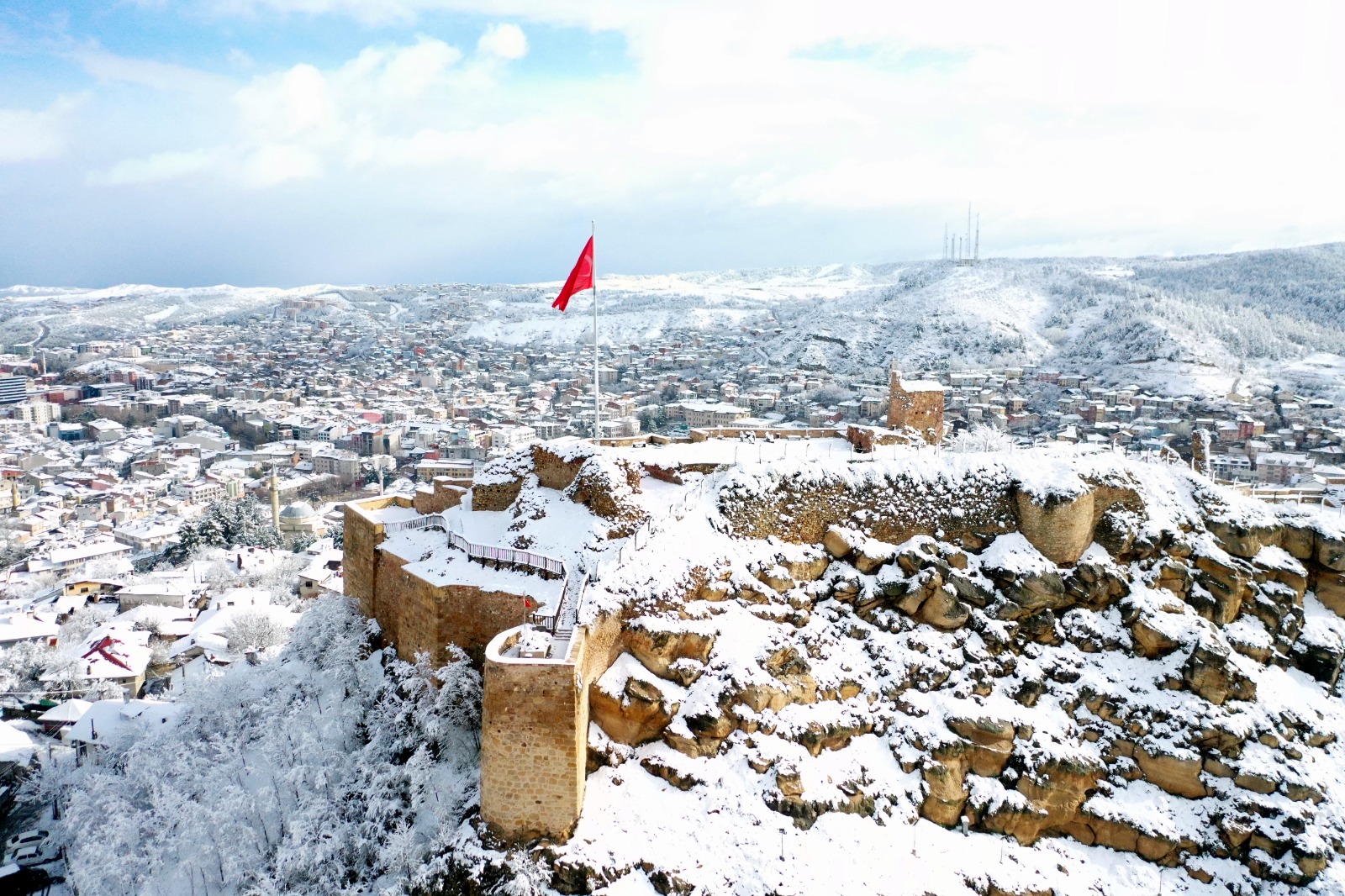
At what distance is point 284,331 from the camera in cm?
16250

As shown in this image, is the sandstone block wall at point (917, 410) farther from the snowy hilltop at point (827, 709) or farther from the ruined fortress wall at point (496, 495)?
the ruined fortress wall at point (496, 495)

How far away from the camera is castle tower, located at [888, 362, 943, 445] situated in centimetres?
2289

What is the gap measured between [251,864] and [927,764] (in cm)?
1187

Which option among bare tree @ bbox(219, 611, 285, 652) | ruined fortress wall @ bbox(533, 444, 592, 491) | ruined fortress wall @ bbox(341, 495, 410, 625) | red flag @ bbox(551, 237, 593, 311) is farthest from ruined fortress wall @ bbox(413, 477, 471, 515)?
bare tree @ bbox(219, 611, 285, 652)

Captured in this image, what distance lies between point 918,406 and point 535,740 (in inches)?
591

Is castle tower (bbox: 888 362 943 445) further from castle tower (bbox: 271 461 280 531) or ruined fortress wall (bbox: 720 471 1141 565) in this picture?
castle tower (bbox: 271 461 280 531)

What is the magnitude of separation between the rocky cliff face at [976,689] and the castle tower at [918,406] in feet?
14.2

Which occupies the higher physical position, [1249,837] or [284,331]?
[284,331]

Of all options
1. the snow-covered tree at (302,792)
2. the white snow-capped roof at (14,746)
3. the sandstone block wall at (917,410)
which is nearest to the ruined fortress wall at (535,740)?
the snow-covered tree at (302,792)

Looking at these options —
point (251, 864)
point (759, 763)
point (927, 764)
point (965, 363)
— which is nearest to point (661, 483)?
point (759, 763)

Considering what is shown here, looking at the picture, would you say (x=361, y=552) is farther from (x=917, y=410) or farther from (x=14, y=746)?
(x=917, y=410)

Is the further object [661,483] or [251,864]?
[661,483]

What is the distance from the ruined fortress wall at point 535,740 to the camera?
12.2 meters

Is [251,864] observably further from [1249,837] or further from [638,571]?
[1249,837]
